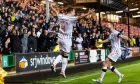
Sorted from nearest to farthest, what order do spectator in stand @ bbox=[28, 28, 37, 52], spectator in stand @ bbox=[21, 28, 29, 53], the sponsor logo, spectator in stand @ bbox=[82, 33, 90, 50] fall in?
1. the sponsor logo
2. spectator in stand @ bbox=[21, 28, 29, 53]
3. spectator in stand @ bbox=[28, 28, 37, 52]
4. spectator in stand @ bbox=[82, 33, 90, 50]

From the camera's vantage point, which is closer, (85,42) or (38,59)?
(38,59)

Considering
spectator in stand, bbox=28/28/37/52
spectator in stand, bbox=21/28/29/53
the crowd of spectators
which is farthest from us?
spectator in stand, bbox=28/28/37/52

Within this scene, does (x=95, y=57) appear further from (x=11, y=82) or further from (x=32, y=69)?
(x=11, y=82)

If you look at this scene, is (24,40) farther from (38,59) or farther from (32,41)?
(38,59)

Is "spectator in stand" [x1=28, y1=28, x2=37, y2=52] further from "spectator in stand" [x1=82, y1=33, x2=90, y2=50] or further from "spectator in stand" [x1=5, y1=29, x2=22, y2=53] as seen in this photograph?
"spectator in stand" [x1=82, y1=33, x2=90, y2=50]

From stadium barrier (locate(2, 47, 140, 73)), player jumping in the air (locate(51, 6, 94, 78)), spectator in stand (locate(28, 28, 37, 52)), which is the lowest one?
stadium barrier (locate(2, 47, 140, 73))

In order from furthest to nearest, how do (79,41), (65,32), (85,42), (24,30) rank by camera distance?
(85,42) < (79,41) < (24,30) < (65,32)

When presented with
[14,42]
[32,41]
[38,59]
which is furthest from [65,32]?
[38,59]

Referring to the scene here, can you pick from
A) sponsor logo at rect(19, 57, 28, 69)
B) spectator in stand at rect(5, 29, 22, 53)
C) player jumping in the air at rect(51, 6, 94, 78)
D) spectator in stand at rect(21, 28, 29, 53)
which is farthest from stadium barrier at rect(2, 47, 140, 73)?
player jumping in the air at rect(51, 6, 94, 78)

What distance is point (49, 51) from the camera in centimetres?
2338

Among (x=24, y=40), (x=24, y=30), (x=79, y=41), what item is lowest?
(x=79, y=41)

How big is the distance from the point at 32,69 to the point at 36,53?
2.96ft

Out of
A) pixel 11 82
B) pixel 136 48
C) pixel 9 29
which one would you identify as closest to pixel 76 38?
pixel 9 29

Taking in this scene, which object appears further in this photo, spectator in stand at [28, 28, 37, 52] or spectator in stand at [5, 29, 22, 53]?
spectator in stand at [28, 28, 37, 52]
